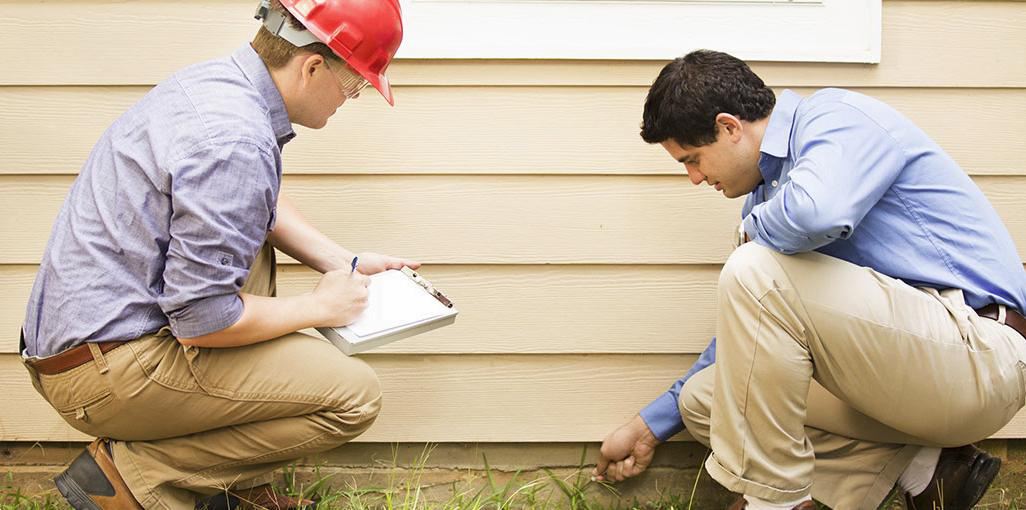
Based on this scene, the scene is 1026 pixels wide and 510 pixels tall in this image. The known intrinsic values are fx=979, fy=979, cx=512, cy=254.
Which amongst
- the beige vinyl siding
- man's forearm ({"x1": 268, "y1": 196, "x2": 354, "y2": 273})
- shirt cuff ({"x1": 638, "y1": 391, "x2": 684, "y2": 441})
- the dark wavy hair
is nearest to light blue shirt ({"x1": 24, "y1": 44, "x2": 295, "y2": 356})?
man's forearm ({"x1": 268, "y1": 196, "x2": 354, "y2": 273})

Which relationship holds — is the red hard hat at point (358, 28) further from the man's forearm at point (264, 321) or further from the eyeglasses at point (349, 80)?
the man's forearm at point (264, 321)

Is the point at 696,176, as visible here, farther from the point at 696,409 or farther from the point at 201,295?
the point at 201,295

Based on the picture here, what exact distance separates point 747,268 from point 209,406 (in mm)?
1212

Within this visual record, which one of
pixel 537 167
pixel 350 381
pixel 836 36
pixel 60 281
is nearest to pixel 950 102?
pixel 836 36

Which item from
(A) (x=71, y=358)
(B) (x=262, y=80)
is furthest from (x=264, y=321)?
(B) (x=262, y=80)

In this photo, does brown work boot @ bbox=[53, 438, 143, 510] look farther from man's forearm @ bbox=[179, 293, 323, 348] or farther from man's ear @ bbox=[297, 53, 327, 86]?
man's ear @ bbox=[297, 53, 327, 86]

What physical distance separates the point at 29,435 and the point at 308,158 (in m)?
1.15

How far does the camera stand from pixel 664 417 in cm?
271

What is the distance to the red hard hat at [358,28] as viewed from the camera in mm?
2000

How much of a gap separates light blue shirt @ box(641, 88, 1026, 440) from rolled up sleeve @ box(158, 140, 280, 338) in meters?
1.06

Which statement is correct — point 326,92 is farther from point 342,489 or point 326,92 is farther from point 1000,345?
point 1000,345

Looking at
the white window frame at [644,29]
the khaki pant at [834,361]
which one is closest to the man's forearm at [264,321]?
the white window frame at [644,29]

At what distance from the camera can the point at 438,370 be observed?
2.79 meters

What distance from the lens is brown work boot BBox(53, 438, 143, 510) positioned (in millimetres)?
2203
